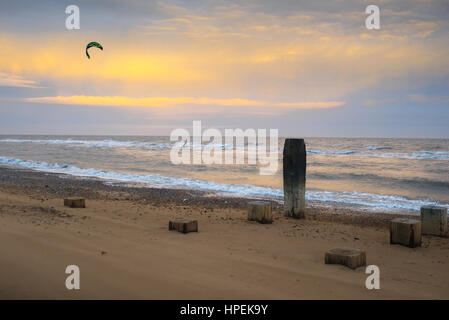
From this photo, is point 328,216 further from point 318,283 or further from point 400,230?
point 318,283

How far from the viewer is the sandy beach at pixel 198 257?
396cm

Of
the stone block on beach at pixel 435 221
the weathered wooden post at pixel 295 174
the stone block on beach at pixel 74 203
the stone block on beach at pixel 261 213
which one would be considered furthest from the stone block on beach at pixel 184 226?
the stone block on beach at pixel 435 221

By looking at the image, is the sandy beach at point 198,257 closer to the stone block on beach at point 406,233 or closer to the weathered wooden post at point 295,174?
the stone block on beach at point 406,233

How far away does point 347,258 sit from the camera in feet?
17.0

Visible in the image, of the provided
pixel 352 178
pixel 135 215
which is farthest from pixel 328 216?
pixel 352 178

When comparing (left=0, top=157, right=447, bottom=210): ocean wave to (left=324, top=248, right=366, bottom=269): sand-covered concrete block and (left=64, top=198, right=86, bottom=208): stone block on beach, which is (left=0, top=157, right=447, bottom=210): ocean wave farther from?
(left=324, top=248, right=366, bottom=269): sand-covered concrete block

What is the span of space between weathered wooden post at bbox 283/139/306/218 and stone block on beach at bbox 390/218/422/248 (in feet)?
7.90

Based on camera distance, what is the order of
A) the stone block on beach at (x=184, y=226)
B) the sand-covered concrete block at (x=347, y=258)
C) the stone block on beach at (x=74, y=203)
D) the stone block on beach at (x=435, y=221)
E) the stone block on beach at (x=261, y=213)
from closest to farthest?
the sand-covered concrete block at (x=347, y=258) < the stone block on beach at (x=184, y=226) < the stone block on beach at (x=435, y=221) < the stone block on beach at (x=261, y=213) < the stone block on beach at (x=74, y=203)

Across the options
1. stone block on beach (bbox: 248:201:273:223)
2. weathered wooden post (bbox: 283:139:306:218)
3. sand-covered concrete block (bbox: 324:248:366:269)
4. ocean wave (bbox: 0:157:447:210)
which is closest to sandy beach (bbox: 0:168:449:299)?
sand-covered concrete block (bbox: 324:248:366:269)

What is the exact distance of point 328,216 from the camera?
10.0 meters

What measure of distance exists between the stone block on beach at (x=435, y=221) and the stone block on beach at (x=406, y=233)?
1.10m

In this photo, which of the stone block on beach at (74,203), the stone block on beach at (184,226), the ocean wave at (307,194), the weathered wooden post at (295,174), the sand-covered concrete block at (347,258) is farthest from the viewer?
the ocean wave at (307,194)

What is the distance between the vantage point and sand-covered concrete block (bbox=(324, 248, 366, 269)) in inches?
203

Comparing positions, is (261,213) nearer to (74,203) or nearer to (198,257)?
(198,257)
